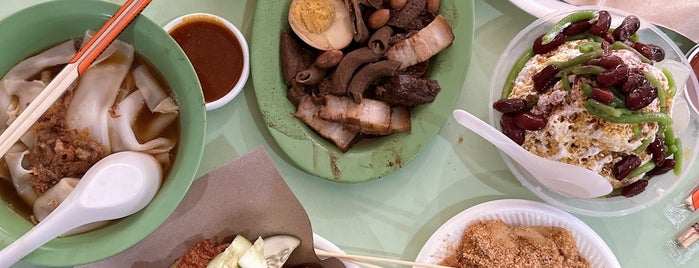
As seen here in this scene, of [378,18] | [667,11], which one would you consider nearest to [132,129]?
[378,18]

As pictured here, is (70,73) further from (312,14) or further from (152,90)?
(312,14)

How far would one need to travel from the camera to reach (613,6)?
8.38 feet

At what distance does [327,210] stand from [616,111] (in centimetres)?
104

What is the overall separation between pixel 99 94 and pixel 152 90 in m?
0.16

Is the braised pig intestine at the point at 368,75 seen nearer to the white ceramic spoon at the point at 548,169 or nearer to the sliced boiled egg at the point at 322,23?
the sliced boiled egg at the point at 322,23

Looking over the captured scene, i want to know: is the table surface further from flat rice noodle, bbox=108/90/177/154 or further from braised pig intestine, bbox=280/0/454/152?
flat rice noodle, bbox=108/90/177/154

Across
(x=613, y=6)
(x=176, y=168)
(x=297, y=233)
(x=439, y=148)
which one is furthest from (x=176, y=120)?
(x=613, y=6)

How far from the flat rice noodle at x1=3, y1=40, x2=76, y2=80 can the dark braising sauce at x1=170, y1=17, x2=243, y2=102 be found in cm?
38

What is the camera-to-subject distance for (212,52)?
2312 millimetres

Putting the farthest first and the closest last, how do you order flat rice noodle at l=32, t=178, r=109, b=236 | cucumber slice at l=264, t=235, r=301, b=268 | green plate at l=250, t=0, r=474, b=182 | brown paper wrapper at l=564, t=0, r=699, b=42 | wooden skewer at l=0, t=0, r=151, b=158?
brown paper wrapper at l=564, t=0, r=699, b=42, green plate at l=250, t=0, r=474, b=182, cucumber slice at l=264, t=235, r=301, b=268, flat rice noodle at l=32, t=178, r=109, b=236, wooden skewer at l=0, t=0, r=151, b=158

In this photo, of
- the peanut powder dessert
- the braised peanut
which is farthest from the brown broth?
the peanut powder dessert

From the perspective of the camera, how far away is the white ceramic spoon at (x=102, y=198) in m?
1.82

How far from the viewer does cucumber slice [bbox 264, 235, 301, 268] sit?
83.0 inches

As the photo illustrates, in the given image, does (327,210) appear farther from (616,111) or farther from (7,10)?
(7,10)
